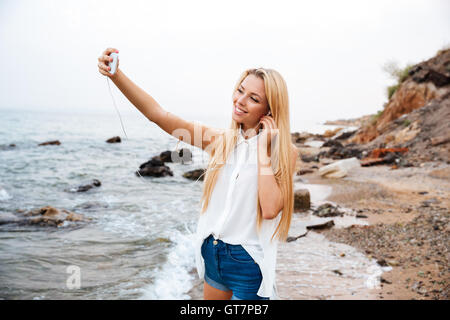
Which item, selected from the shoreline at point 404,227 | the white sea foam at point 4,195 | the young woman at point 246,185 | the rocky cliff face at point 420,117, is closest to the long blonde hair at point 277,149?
the young woman at point 246,185

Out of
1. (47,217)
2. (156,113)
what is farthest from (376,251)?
(47,217)

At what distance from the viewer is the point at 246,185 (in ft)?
6.88

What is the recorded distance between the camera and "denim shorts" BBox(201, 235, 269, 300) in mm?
2074

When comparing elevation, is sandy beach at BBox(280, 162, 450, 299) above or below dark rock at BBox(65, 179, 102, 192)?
above

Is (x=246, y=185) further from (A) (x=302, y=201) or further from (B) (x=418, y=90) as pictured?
(B) (x=418, y=90)

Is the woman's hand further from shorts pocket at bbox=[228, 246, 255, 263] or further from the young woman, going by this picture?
shorts pocket at bbox=[228, 246, 255, 263]

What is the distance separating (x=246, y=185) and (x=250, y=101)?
0.52 metres

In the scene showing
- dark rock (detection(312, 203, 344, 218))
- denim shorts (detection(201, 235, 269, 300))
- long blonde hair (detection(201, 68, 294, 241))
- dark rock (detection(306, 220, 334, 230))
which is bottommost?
dark rock (detection(306, 220, 334, 230))

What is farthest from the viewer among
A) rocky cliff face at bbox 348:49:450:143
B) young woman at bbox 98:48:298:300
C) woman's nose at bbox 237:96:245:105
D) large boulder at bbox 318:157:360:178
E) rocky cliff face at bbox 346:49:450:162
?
rocky cliff face at bbox 348:49:450:143

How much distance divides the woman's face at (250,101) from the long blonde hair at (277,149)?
4 cm

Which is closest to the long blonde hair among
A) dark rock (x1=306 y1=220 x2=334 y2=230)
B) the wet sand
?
the wet sand

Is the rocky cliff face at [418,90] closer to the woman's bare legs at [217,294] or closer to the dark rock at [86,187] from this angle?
the dark rock at [86,187]
